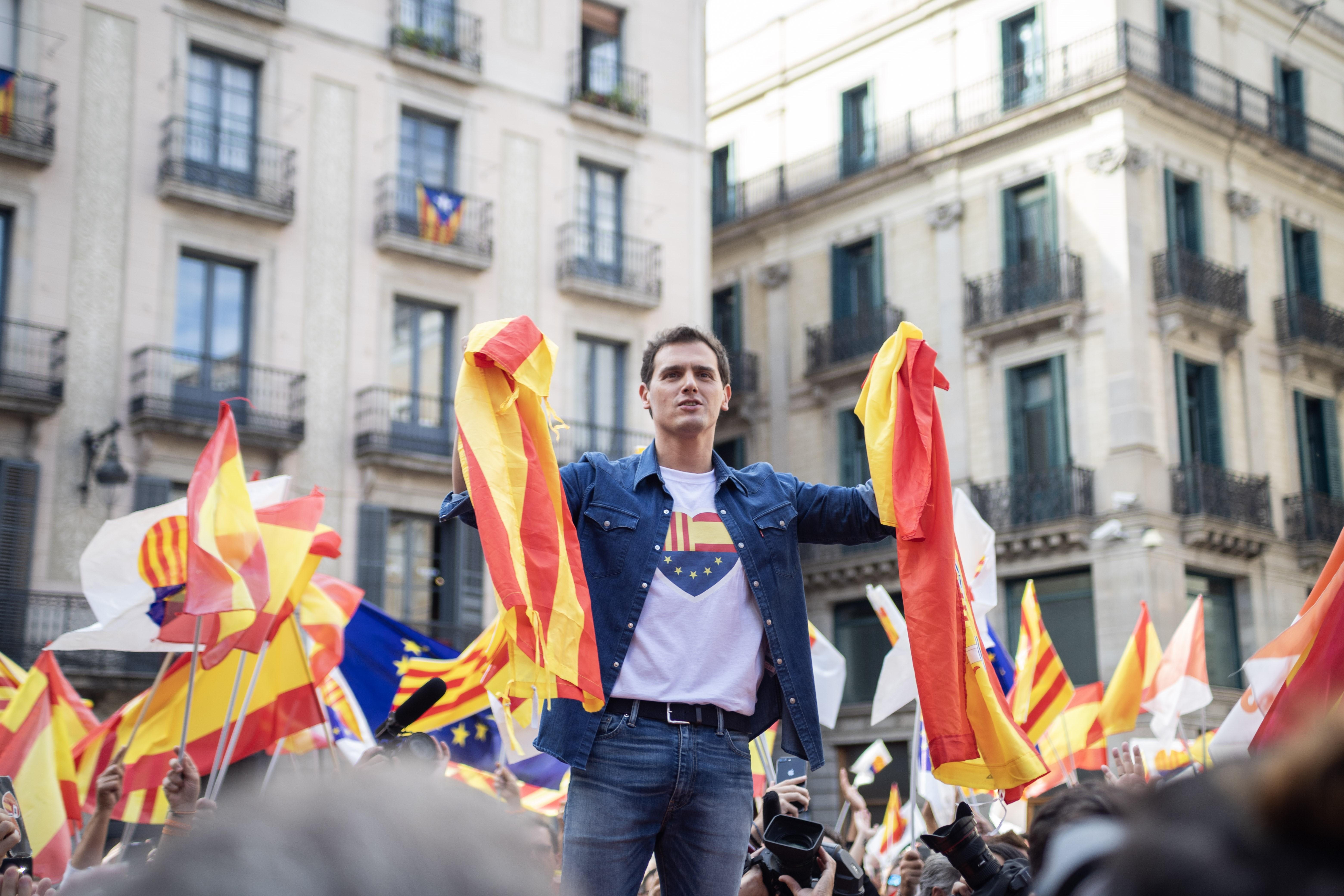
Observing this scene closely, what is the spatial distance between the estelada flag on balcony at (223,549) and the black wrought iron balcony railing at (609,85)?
18.4m

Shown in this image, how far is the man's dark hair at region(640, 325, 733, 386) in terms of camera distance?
13.3 feet

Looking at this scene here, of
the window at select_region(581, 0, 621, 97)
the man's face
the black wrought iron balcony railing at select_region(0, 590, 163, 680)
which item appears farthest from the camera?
the window at select_region(581, 0, 621, 97)

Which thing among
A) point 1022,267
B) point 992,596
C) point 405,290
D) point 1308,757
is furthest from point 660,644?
point 1022,267

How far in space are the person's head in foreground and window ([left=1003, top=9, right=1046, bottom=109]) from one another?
26.9 meters

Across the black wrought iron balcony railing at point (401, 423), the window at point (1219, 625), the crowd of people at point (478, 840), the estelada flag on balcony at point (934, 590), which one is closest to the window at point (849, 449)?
the window at point (1219, 625)

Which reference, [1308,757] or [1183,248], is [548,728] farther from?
[1183,248]

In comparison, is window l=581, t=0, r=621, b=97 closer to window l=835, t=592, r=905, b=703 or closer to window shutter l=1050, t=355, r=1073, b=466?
window shutter l=1050, t=355, r=1073, b=466

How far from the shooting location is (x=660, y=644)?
371 centimetres

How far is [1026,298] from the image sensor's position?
2616cm

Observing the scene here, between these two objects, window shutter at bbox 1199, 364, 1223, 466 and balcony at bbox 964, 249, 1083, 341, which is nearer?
balcony at bbox 964, 249, 1083, 341

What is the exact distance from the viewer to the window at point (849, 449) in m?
28.3

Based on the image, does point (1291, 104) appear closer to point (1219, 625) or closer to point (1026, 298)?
point (1026, 298)

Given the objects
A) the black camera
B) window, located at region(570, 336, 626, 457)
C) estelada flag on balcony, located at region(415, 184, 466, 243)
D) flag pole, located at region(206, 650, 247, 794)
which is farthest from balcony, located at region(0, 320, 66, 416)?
A: the black camera

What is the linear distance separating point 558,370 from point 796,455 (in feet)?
22.8
